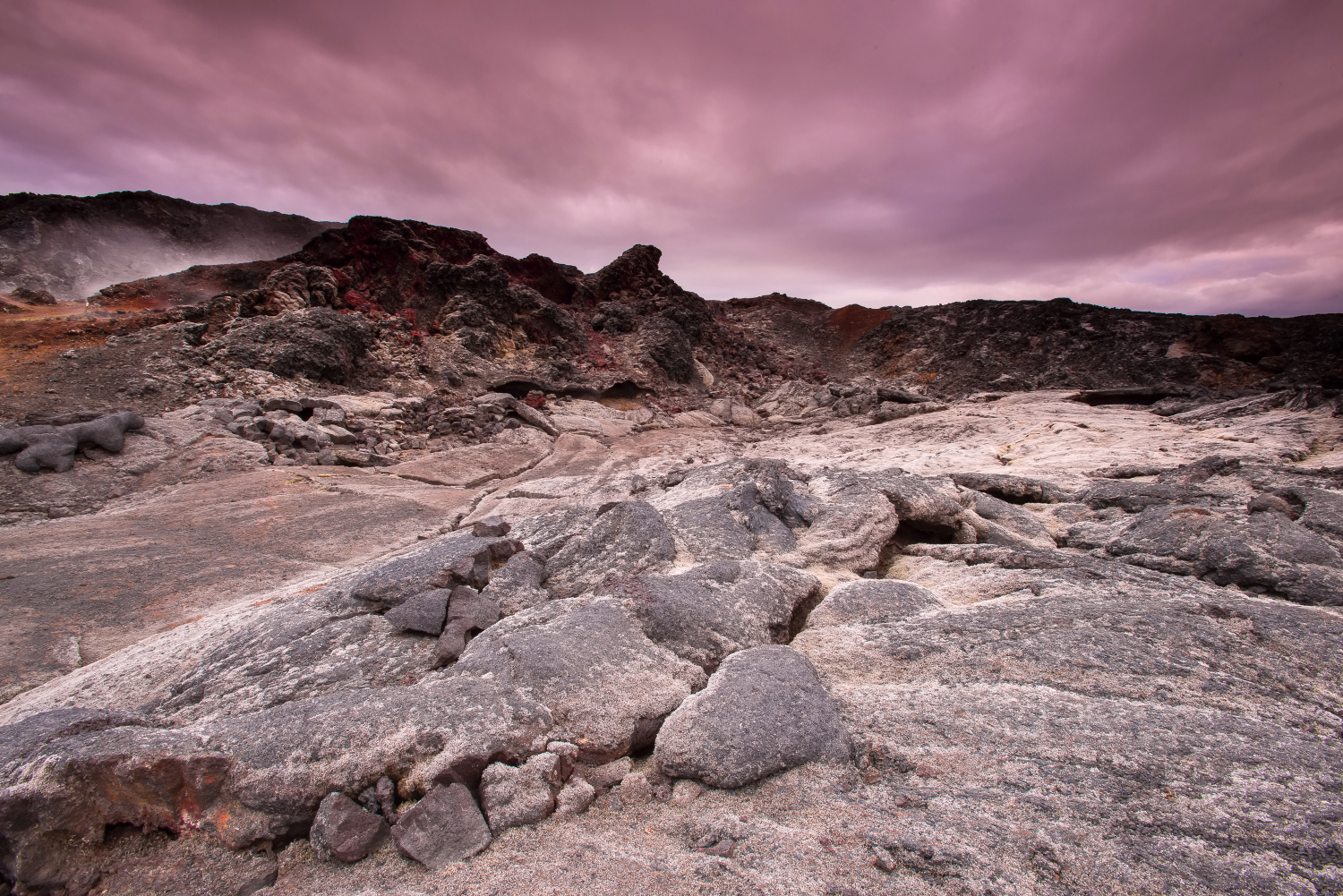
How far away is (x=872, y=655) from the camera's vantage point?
2.62m

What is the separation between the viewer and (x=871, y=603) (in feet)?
10.0

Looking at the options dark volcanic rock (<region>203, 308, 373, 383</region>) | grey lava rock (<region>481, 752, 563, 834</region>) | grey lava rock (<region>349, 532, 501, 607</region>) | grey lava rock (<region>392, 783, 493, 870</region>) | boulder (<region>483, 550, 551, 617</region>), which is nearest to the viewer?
grey lava rock (<region>392, 783, 493, 870</region>)

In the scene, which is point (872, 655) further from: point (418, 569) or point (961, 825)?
point (418, 569)

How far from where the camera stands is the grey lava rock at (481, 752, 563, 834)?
182cm

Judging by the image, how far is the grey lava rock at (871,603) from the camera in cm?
296

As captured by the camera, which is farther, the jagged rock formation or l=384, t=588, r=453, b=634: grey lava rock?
the jagged rock formation

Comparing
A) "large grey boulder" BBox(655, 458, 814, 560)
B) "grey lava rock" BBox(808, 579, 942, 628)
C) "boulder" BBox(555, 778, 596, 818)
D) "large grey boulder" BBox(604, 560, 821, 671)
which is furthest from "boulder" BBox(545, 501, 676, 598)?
"boulder" BBox(555, 778, 596, 818)

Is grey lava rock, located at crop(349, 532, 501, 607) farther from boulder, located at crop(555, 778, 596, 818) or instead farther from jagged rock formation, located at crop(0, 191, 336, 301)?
jagged rock formation, located at crop(0, 191, 336, 301)

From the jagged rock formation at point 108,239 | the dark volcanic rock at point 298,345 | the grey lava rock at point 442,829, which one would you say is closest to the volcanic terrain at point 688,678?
the grey lava rock at point 442,829

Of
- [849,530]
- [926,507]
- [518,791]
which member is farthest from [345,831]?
[926,507]

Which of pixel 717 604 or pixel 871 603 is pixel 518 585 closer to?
pixel 717 604

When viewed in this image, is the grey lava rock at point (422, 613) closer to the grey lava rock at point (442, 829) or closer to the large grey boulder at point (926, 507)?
the grey lava rock at point (442, 829)

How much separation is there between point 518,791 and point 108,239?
4479 cm

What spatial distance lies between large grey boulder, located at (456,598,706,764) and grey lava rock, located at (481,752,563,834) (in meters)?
0.16
